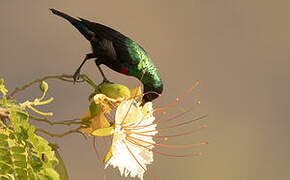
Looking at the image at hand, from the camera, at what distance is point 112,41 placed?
62cm

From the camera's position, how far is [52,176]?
35 cm

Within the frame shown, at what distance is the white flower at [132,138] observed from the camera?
459mm

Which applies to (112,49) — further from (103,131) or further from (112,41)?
(103,131)

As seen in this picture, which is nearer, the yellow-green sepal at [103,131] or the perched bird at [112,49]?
the yellow-green sepal at [103,131]

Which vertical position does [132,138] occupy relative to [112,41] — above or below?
below

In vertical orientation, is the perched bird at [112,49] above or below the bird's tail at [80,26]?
below

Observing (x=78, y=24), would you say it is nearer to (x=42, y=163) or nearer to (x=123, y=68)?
(x=123, y=68)

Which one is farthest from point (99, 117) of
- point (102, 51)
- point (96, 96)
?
point (102, 51)

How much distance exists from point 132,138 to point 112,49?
0.66 ft

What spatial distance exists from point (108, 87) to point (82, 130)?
0.20ft

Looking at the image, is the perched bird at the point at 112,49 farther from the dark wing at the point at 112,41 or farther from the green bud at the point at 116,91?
the green bud at the point at 116,91

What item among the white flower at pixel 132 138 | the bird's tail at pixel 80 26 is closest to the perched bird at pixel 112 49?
the bird's tail at pixel 80 26

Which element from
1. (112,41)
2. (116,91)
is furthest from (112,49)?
(116,91)

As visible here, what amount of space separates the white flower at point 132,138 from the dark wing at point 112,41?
0.16 m
